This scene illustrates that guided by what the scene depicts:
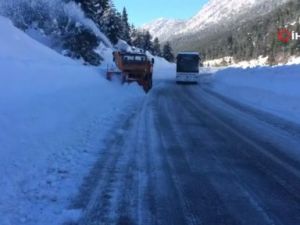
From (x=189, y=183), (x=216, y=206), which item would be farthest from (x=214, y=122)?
(x=216, y=206)

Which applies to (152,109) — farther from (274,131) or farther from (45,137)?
(45,137)

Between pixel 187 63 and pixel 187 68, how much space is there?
0.60 metres

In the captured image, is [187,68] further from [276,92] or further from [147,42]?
[147,42]

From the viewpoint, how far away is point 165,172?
7.93 metres

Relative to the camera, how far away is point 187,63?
149 feet

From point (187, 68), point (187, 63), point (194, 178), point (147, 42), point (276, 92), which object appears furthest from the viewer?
point (147, 42)

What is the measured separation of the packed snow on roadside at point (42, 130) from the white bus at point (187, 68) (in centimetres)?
2434

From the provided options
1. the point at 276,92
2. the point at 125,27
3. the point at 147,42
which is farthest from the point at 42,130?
the point at 147,42

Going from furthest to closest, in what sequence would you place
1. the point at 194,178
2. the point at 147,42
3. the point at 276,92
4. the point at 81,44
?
the point at 147,42 → the point at 81,44 → the point at 276,92 → the point at 194,178

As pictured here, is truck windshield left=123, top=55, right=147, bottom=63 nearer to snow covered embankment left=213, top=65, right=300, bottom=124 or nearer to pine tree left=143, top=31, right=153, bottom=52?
snow covered embankment left=213, top=65, right=300, bottom=124

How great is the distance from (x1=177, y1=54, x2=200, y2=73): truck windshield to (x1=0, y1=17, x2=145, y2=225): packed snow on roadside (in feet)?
81.6

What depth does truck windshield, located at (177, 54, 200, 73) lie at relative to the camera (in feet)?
148

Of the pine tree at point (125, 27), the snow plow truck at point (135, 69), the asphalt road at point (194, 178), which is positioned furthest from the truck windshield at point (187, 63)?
the pine tree at point (125, 27)

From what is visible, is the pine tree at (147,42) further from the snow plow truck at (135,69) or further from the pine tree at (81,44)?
the snow plow truck at (135,69)
